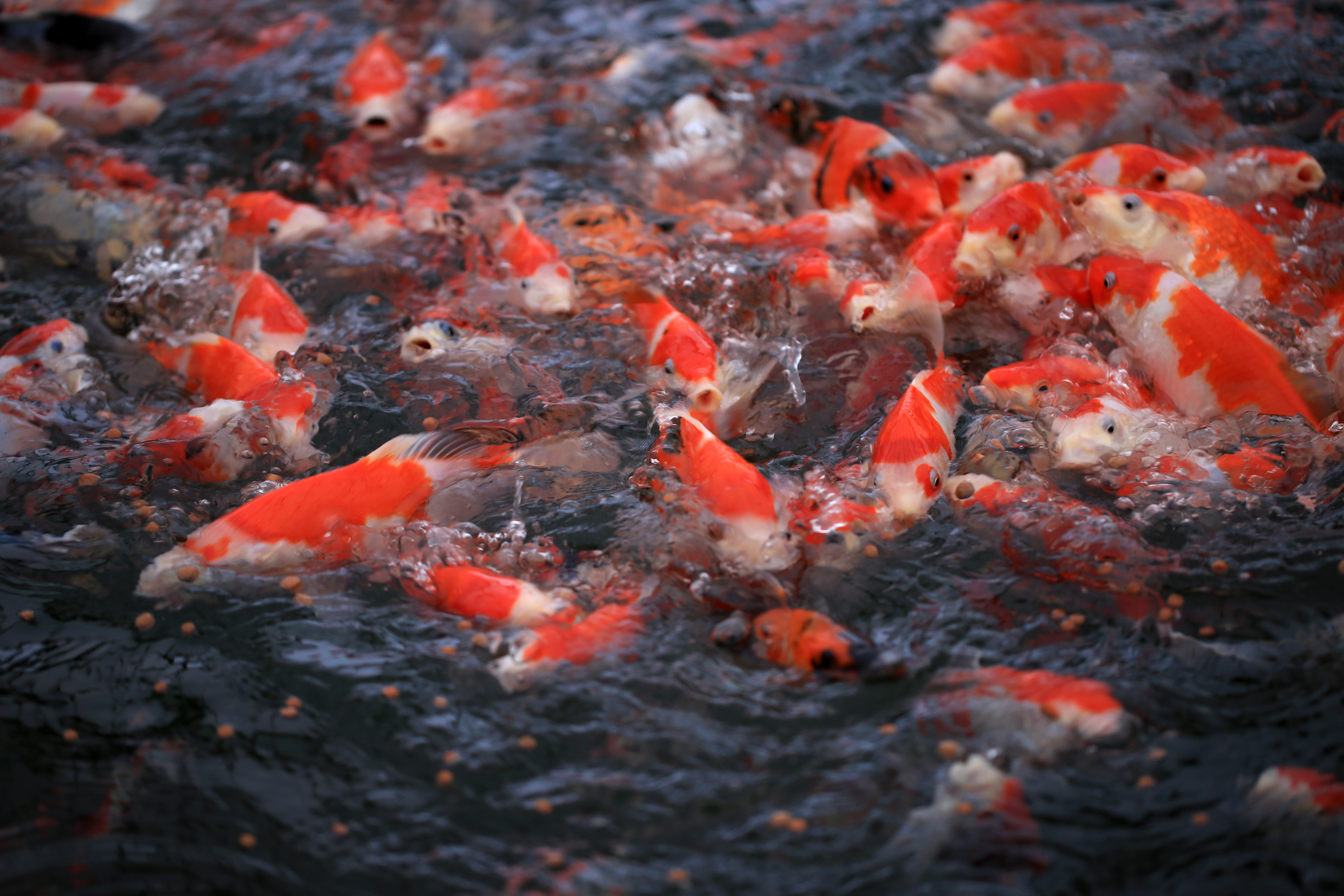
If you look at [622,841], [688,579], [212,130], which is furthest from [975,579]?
[212,130]

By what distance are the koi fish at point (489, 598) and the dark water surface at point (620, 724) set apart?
0.07 m

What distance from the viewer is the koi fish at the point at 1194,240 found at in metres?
3.16

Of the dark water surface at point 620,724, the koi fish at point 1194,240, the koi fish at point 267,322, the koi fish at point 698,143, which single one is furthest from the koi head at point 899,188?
the koi fish at point 267,322

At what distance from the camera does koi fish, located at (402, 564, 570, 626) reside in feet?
7.80

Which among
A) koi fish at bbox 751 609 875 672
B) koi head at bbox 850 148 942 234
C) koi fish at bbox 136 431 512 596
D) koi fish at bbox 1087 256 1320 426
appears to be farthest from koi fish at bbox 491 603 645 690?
koi head at bbox 850 148 942 234

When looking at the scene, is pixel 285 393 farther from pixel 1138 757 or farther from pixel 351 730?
pixel 1138 757

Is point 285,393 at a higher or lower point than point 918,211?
lower

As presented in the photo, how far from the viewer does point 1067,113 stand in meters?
4.20

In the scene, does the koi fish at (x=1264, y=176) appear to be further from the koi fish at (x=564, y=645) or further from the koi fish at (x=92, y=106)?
the koi fish at (x=92, y=106)

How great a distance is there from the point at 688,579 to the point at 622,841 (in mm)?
705

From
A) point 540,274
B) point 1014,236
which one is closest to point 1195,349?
point 1014,236

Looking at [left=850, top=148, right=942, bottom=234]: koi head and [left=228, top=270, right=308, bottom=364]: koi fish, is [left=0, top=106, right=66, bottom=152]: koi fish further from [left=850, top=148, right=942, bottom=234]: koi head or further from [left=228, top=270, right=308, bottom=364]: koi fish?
[left=850, top=148, right=942, bottom=234]: koi head

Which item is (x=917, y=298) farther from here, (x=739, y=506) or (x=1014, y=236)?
(x=739, y=506)

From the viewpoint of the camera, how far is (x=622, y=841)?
2.04m
